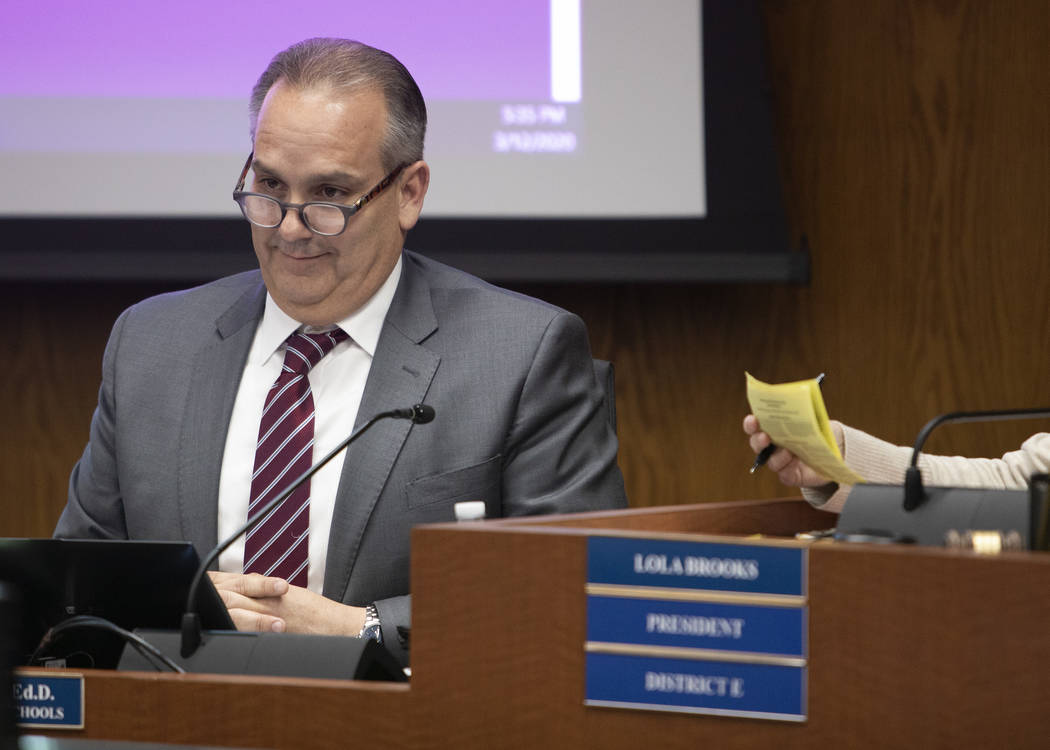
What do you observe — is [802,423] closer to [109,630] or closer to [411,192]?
[109,630]

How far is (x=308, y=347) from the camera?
1.90 metres

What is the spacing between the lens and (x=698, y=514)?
117 cm

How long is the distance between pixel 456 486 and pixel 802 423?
800mm

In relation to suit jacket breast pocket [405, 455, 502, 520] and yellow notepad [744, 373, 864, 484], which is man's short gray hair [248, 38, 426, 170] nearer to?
suit jacket breast pocket [405, 455, 502, 520]

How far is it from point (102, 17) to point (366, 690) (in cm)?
230

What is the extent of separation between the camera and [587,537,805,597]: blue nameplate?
2.94ft

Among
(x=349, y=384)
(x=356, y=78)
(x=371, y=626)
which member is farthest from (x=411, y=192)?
(x=371, y=626)

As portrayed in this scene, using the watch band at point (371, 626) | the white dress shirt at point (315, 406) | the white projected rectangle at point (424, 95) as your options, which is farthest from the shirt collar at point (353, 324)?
the white projected rectangle at point (424, 95)

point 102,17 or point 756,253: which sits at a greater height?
point 102,17

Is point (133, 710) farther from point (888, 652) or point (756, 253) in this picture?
point (756, 253)

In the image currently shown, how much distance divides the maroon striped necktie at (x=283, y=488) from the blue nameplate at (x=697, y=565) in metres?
0.94

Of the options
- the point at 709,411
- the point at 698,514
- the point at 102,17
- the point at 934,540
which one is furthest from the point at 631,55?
the point at 934,540

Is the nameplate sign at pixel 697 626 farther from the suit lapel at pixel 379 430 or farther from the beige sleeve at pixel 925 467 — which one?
the suit lapel at pixel 379 430

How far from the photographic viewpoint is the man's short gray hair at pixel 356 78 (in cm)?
186
